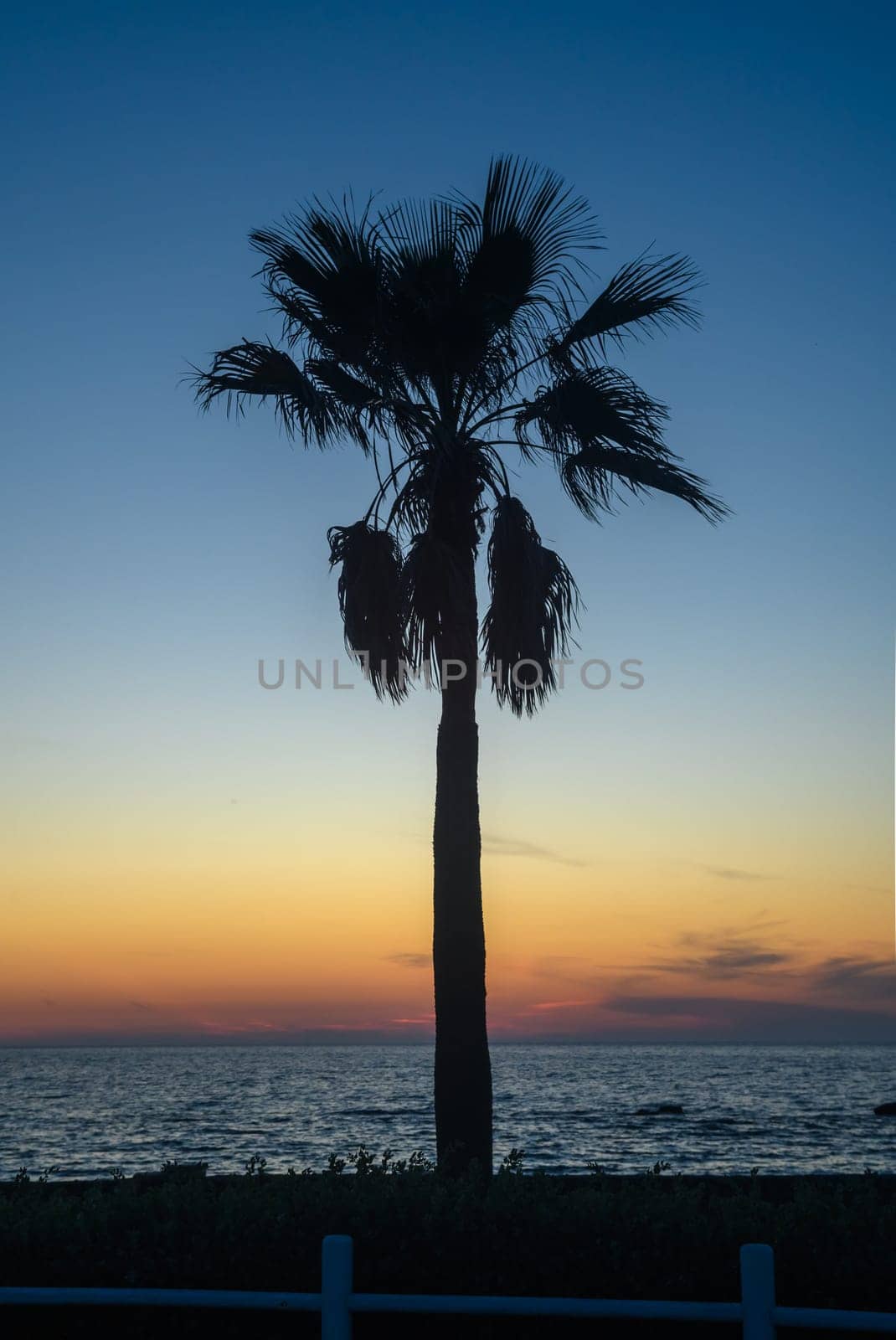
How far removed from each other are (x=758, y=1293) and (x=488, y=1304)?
1223 millimetres

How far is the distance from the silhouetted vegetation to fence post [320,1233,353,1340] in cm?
84

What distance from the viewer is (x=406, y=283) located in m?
12.5

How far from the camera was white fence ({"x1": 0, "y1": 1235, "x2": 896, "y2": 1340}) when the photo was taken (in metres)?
5.05

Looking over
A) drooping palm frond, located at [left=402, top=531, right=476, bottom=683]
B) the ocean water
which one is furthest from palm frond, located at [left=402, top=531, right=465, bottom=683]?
the ocean water

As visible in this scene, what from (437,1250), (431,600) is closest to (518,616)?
(431,600)

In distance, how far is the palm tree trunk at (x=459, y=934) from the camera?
11000mm

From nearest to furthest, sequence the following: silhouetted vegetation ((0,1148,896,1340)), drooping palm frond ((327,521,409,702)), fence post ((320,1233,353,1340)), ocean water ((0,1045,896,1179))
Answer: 1. fence post ((320,1233,353,1340))
2. silhouetted vegetation ((0,1148,896,1340))
3. drooping palm frond ((327,521,409,702))
4. ocean water ((0,1045,896,1179))

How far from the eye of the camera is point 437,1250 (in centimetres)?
661

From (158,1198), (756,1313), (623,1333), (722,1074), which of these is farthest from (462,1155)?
(722,1074)

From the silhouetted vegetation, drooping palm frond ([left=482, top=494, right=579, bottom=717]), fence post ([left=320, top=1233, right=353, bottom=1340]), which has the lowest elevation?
the silhouetted vegetation

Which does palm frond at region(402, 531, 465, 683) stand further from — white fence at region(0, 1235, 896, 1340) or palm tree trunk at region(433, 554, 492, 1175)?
white fence at region(0, 1235, 896, 1340)

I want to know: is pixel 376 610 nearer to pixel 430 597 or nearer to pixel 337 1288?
pixel 430 597

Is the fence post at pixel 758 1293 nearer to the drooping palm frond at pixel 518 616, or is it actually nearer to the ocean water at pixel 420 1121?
the drooping palm frond at pixel 518 616

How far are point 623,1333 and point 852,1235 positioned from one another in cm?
166
